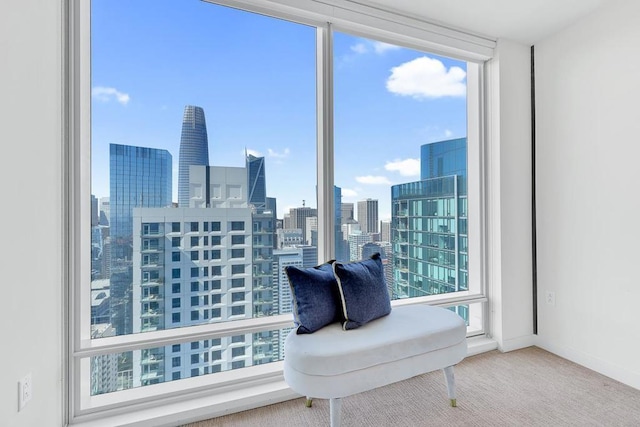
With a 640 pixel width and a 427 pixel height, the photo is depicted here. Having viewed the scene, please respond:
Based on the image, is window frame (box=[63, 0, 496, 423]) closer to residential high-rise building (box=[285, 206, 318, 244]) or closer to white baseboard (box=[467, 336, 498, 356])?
residential high-rise building (box=[285, 206, 318, 244])

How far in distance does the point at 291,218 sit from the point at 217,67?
108cm

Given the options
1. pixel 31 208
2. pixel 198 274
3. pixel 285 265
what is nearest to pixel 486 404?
pixel 285 265

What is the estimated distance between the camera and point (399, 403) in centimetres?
190

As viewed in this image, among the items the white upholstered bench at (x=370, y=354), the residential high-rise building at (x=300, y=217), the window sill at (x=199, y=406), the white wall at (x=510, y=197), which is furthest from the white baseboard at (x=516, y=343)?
the residential high-rise building at (x=300, y=217)

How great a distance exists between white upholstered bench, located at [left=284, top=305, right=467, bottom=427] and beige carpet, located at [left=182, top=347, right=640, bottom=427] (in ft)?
0.44

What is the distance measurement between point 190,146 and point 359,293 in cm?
135

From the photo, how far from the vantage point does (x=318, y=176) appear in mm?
2213

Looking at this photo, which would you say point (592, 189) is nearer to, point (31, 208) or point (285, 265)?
point (285, 265)

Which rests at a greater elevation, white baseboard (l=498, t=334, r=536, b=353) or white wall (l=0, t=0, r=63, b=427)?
white wall (l=0, t=0, r=63, b=427)

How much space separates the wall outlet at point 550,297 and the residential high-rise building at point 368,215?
5.17 ft

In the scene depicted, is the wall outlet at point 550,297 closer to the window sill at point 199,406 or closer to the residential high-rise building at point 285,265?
the residential high-rise building at point 285,265

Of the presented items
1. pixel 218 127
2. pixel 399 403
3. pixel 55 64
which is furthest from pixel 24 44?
pixel 399 403

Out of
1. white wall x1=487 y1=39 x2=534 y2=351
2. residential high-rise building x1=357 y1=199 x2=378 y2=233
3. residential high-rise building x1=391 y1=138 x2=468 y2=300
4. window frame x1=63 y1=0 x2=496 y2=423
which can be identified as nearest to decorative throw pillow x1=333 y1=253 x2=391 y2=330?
window frame x1=63 y1=0 x2=496 y2=423

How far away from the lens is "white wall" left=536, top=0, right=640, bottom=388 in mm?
2096
